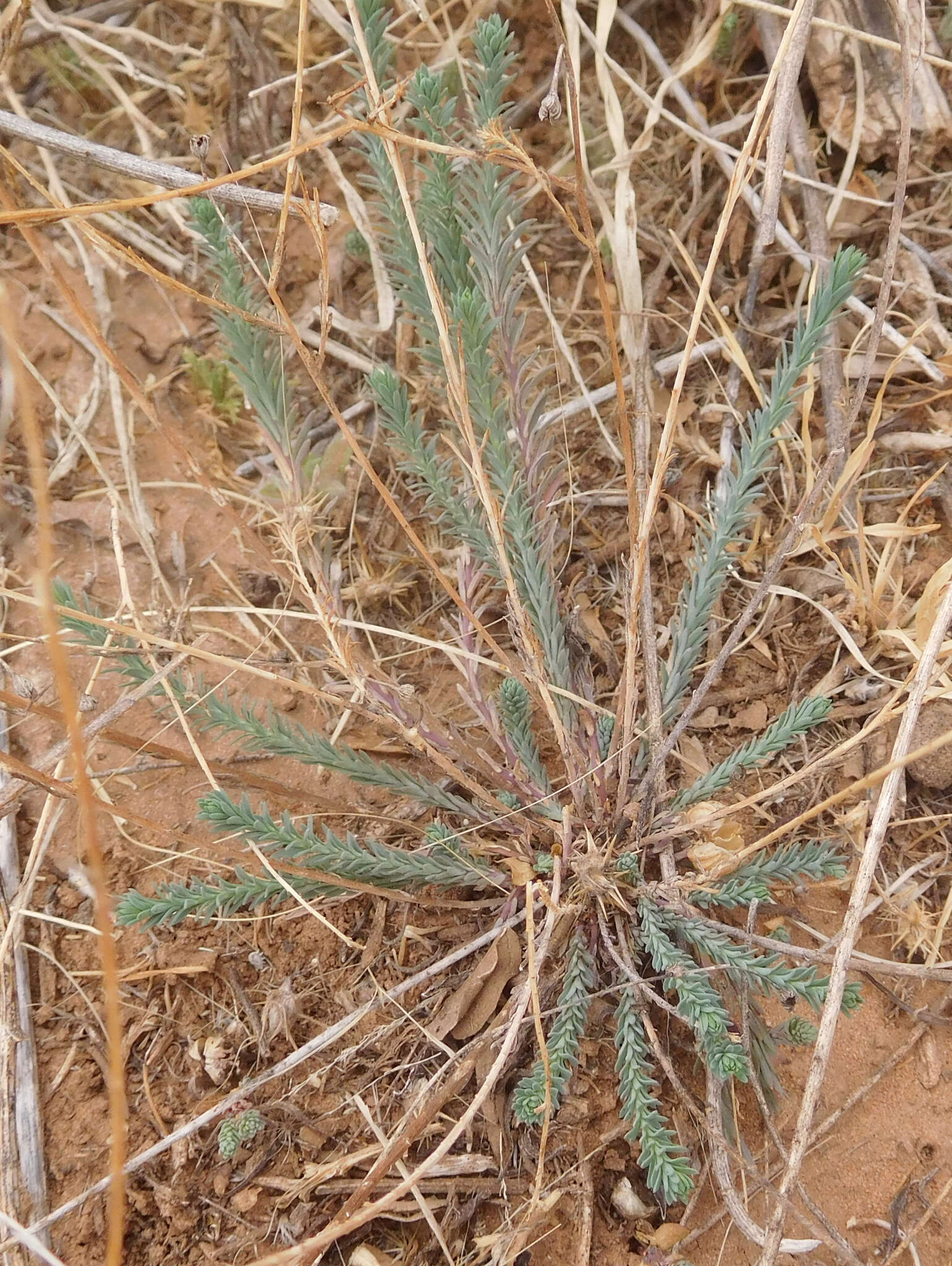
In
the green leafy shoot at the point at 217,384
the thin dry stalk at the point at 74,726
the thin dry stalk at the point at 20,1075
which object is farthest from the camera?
the green leafy shoot at the point at 217,384

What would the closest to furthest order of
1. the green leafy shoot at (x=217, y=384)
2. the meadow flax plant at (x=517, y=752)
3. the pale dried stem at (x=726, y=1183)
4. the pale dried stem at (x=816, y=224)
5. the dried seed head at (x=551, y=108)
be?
the dried seed head at (x=551, y=108) → the pale dried stem at (x=726, y=1183) → the meadow flax plant at (x=517, y=752) → the pale dried stem at (x=816, y=224) → the green leafy shoot at (x=217, y=384)

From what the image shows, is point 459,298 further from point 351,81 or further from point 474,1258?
point 474,1258

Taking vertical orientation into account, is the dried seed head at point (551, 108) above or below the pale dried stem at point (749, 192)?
above

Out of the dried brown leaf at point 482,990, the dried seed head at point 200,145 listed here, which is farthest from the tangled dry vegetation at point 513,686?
the dried seed head at point 200,145

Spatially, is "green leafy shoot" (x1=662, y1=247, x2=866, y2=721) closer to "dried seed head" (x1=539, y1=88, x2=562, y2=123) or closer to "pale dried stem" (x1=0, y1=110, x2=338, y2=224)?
"dried seed head" (x1=539, y1=88, x2=562, y2=123)

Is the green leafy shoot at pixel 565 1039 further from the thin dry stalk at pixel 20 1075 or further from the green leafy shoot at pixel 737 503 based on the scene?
the thin dry stalk at pixel 20 1075

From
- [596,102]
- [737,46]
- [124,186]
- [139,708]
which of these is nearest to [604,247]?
[596,102]

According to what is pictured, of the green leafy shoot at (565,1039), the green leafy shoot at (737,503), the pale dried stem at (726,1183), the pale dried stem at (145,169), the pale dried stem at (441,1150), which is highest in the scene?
the pale dried stem at (145,169)
